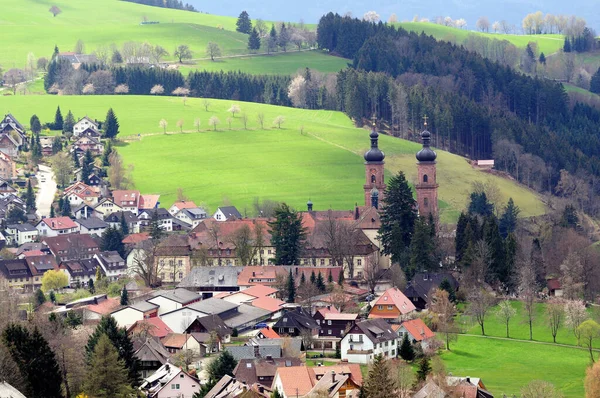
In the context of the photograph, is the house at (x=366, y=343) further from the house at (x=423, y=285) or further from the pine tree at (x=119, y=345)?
the pine tree at (x=119, y=345)

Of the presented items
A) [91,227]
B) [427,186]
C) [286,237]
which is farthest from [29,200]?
[427,186]

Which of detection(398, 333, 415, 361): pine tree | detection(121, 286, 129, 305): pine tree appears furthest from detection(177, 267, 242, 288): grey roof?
detection(398, 333, 415, 361): pine tree

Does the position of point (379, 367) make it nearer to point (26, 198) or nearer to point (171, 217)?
point (171, 217)

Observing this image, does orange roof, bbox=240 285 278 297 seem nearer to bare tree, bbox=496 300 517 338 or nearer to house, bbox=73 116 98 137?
bare tree, bbox=496 300 517 338

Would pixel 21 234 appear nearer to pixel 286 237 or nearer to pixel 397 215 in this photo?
pixel 286 237

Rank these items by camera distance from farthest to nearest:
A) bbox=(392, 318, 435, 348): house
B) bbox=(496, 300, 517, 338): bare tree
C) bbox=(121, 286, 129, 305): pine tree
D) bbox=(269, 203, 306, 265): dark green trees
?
bbox=(269, 203, 306, 265): dark green trees, bbox=(121, 286, 129, 305): pine tree, bbox=(496, 300, 517, 338): bare tree, bbox=(392, 318, 435, 348): house

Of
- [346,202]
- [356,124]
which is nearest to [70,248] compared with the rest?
[346,202]
